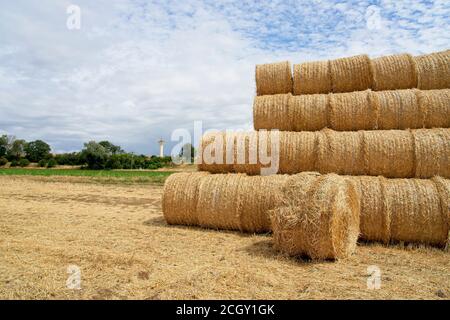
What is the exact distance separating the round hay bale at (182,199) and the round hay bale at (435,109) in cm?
438

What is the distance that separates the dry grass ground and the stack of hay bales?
371 millimetres

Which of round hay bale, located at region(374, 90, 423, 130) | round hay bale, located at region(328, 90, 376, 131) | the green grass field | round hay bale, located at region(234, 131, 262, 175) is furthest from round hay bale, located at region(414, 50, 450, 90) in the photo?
the green grass field

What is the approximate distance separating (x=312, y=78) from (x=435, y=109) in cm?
245

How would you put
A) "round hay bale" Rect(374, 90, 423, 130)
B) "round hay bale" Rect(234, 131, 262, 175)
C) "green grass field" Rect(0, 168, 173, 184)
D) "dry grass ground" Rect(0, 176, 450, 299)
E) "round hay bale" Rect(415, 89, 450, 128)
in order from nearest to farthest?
"dry grass ground" Rect(0, 176, 450, 299) → "round hay bale" Rect(415, 89, 450, 128) → "round hay bale" Rect(374, 90, 423, 130) → "round hay bale" Rect(234, 131, 262, 175) → "green grass field" Rect(0, 168, 173, 184)

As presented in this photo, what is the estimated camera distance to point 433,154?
20.8 ft

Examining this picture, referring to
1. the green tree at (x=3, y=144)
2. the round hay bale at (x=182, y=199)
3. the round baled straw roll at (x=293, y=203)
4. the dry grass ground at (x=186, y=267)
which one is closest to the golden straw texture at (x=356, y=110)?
the round baled straw roll at (x=293, y=203)

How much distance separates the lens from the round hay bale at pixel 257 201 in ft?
22.1

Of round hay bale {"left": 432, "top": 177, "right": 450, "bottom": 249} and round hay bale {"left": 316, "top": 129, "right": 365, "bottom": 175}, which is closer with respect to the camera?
round hay bale {"left": 432, "top": 177, "right": 450, "bottom": 249}

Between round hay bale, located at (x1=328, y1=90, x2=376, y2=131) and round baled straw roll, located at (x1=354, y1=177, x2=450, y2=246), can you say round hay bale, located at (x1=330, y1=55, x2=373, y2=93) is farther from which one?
round baled straw roll, located at (x1=354, y1=177, x2=450, y2=246)

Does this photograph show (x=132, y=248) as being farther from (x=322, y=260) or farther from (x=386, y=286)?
(x=386, y=286)

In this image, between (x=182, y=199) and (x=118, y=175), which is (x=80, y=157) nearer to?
(x=118, y=175)

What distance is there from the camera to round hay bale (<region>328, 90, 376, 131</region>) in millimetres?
7121

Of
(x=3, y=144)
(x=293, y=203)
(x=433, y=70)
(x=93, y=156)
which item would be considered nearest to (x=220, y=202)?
(x=293, y=203)
